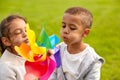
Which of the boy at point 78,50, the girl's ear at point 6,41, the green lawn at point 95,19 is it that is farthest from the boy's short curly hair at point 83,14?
the green lawn at point 95,19

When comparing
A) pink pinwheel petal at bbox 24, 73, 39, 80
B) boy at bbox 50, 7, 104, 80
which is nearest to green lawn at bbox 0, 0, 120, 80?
boy at bbox 50, 7, 104, 80

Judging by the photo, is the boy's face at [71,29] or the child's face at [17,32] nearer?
the boy's face at [71,29]

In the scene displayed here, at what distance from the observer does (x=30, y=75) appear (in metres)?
3.48

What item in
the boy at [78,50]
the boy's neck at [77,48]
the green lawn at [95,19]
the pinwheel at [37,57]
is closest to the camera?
the pinwheel at [37,57]

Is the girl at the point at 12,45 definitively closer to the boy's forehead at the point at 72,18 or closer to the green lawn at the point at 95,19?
the boy's forehead at the point at 72,18

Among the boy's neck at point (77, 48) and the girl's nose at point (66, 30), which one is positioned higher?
the girl's nose at point (66, 30)

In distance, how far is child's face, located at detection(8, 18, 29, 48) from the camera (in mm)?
3645

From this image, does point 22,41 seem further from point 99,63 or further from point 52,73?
point 99,63

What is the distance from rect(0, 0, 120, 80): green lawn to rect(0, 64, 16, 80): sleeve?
7.36 ft

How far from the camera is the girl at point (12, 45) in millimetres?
3629

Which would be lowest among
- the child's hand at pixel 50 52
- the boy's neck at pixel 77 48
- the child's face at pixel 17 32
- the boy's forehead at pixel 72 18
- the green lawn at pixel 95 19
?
the green lawn at pixel 95 19

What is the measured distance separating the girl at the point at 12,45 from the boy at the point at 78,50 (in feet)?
1.08

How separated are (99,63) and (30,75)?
53 centimetres

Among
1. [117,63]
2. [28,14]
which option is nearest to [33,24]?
[28,14]
